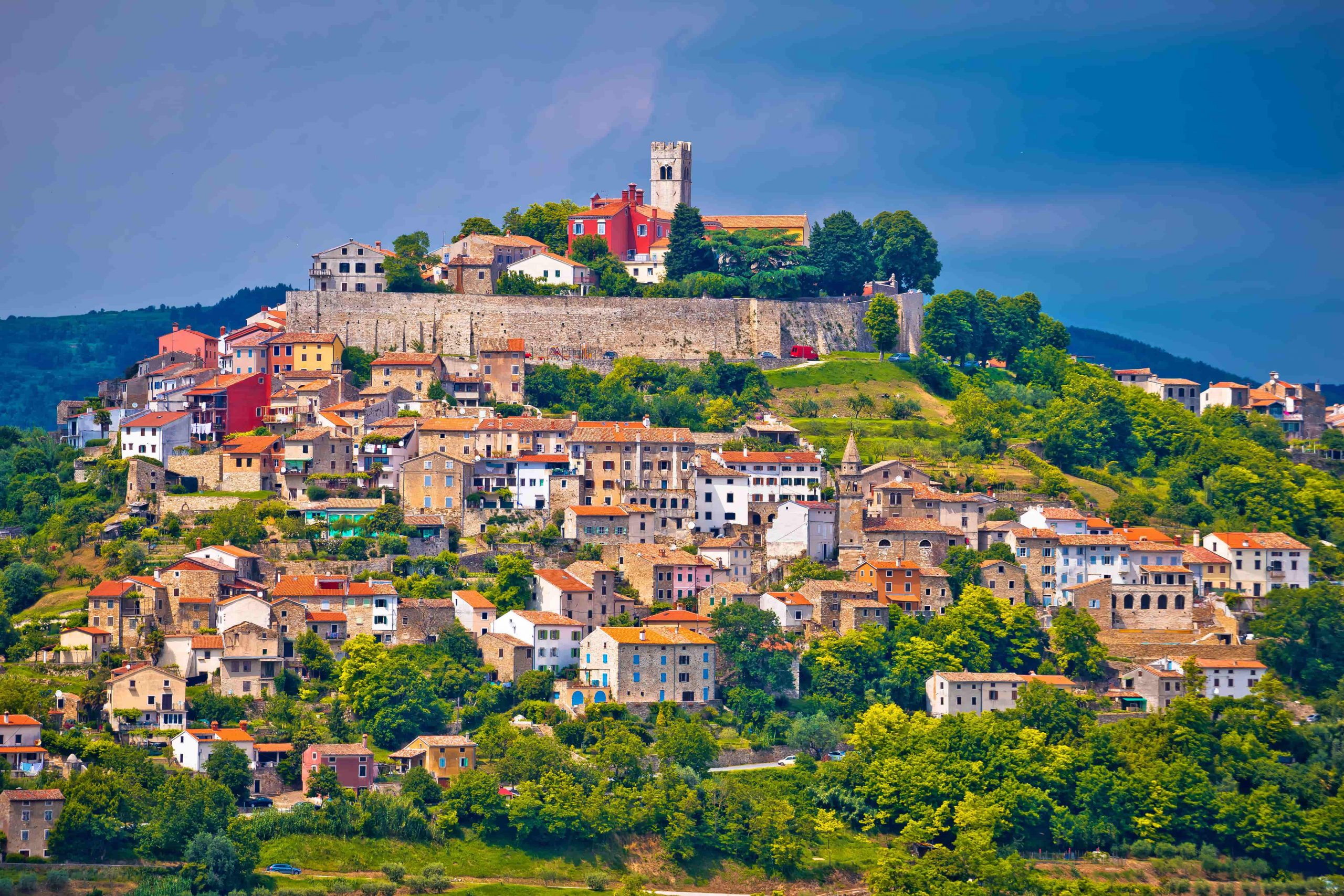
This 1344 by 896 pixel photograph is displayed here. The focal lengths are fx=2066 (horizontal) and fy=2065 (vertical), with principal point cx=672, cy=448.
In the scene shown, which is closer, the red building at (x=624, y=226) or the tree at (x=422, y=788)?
the tree at (x=422, y=788)

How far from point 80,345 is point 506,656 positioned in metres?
92.3

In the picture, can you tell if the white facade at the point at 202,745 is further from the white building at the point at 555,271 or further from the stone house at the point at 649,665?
the white building at the point at 555,271

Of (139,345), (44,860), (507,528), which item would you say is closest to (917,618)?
(507,528)

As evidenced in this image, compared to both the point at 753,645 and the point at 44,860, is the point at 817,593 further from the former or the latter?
the point at 44,860

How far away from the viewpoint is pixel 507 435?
78875 millimetres

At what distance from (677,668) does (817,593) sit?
713cm

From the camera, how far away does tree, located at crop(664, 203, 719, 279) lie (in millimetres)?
100000

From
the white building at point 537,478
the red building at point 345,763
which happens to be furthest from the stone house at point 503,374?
the red building at point 345,763

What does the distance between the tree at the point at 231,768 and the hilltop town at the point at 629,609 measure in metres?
0.13

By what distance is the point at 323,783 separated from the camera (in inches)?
2386

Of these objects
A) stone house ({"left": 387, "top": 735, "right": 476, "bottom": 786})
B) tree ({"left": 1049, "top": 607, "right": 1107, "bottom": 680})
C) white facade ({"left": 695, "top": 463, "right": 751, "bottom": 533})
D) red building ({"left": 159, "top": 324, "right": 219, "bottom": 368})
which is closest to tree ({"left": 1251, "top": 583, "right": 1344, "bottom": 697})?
tree ({"left": 1049, "top": 607, "right": 1107, "bottom": 680})

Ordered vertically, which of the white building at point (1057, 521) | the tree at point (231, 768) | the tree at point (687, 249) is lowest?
the tree at point (231, 768)

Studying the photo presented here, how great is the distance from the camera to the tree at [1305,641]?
2906 inches

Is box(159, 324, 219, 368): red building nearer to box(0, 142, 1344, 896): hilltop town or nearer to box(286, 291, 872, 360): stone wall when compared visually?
box(0, 142, 1344, 896): hilltop town
